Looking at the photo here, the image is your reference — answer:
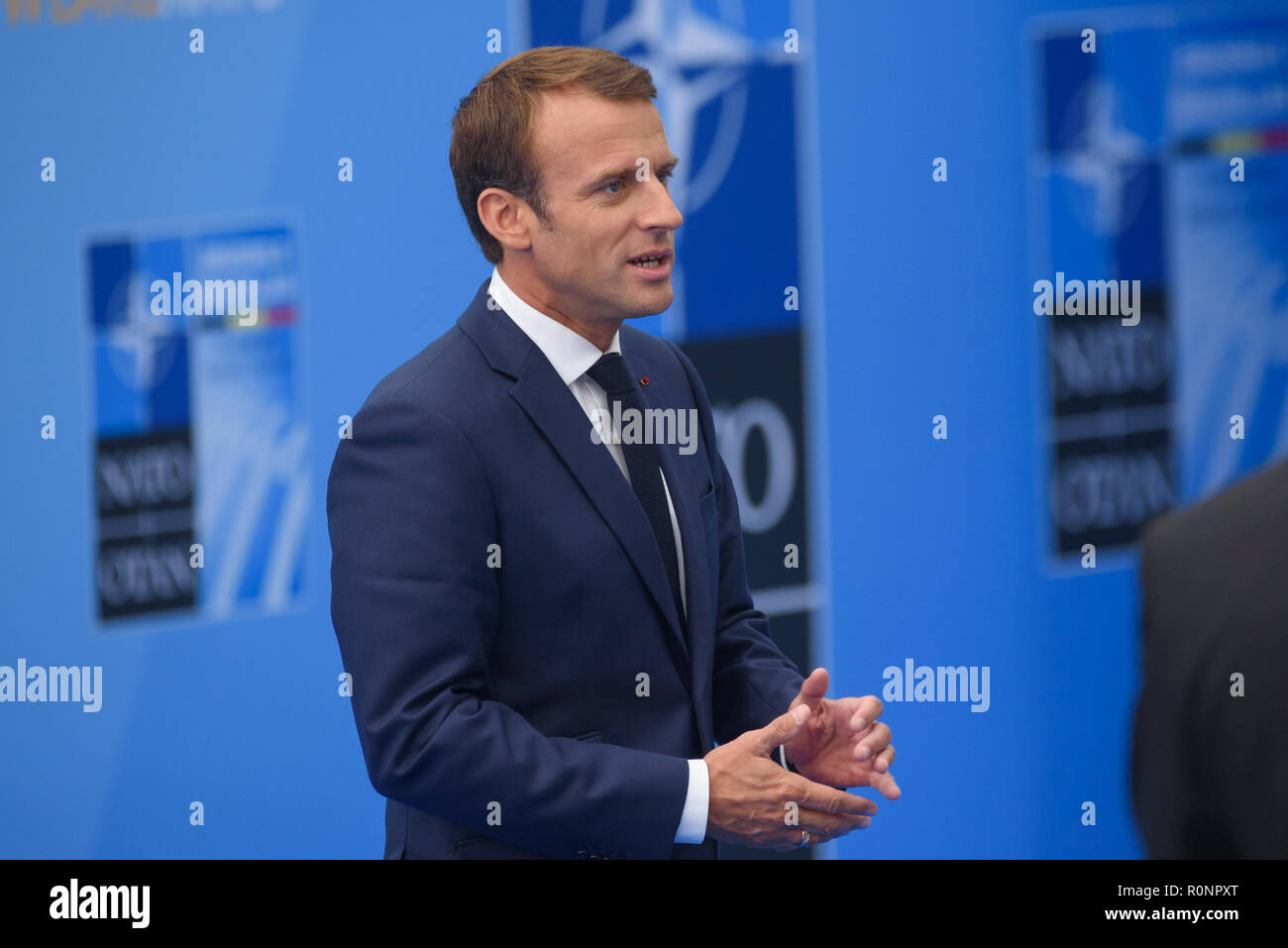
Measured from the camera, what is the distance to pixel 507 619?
1943 mm

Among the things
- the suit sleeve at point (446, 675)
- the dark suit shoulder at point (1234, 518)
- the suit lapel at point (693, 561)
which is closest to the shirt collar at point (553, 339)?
the suit lapel at point (693, 561)

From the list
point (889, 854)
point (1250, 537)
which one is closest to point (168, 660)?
point (889, 854)

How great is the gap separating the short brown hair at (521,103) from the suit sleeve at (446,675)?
47 centimetres

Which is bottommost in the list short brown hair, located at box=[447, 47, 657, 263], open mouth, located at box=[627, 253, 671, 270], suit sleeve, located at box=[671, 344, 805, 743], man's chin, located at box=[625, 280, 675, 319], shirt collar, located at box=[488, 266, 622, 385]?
suit sleeve, located at box=[671, 344, 805, 743]

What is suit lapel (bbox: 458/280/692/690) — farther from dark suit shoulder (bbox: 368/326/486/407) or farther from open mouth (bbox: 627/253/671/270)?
open mouth (bbox: 627/253/671/270)

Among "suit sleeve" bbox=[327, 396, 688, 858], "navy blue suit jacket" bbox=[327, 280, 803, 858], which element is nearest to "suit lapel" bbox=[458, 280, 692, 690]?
"navy blue suit jacket" bbox=[327, 280, 803, 858]

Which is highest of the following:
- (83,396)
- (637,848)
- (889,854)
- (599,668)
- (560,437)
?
(83,396)

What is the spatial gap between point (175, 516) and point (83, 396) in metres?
0.45

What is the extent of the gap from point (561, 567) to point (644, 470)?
24 cm

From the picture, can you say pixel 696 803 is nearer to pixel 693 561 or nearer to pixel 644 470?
pixel 693 561

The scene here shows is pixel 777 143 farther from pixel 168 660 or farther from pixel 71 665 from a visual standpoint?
pixel 71 665

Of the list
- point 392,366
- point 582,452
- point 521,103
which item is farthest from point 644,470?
point 392,366

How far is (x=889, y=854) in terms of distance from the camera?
152 inches

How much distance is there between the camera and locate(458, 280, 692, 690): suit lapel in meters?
1.99
